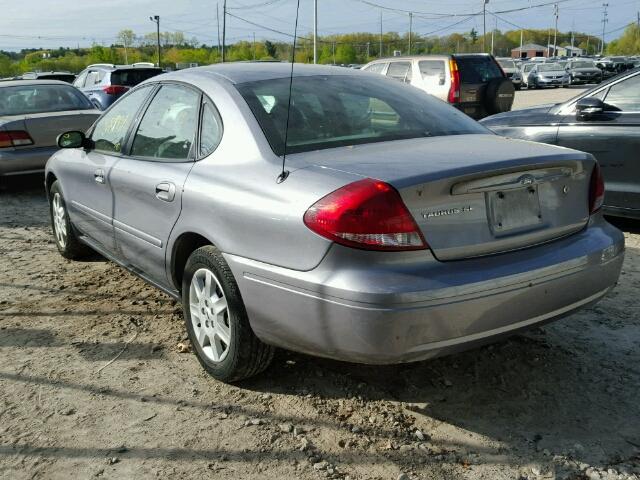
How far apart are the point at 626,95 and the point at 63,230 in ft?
16.1

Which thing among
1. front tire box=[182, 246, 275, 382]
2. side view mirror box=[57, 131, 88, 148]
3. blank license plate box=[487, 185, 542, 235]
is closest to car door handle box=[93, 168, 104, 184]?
side view mirror box=[57, 131, 88, 148]

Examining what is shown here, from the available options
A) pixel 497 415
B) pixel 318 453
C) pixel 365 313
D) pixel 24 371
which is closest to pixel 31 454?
pixel 24 371

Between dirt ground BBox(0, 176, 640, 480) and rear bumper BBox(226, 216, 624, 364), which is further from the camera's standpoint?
dirt ground BBox(0, 176, 640, 480)

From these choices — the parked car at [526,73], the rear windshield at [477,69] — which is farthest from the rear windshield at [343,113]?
the parked car at [526,73]

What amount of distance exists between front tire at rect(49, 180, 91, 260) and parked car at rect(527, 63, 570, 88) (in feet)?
125

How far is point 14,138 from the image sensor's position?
331 inches

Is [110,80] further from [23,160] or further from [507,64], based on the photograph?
[507,64]

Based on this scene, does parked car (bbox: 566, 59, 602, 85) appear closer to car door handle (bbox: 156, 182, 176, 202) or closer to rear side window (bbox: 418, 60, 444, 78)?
rear side window (bbox: 418, 60, 444, 78)

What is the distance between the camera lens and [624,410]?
122 inches

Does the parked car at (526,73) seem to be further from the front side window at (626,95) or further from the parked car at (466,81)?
the front side window at (626,95)

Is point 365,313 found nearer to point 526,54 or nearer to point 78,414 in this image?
point 78,414

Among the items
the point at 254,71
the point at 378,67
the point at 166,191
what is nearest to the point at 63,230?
the point at 166,191

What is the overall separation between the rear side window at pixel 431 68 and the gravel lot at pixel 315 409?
10.4m

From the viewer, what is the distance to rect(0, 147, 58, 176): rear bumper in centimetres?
834
